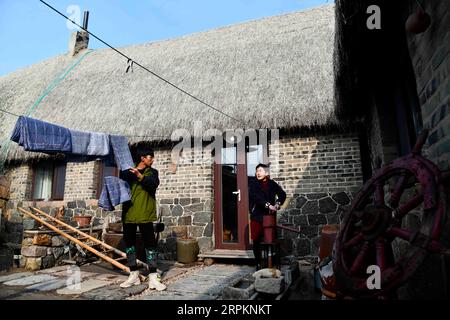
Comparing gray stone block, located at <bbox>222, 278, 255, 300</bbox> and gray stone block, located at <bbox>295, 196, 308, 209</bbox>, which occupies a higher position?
gray stone block, located at <bbox>295, 196, 308, 209</bbox>

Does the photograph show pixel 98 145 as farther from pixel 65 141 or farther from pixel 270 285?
pixel 270 285

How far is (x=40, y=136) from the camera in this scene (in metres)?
3.62

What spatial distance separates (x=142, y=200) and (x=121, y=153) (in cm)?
89

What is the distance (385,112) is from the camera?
371 centimetres

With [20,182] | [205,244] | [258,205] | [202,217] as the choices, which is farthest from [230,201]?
[20,182]

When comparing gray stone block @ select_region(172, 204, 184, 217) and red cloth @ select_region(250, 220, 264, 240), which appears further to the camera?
gray stone block @ select_region(172, 204, 184, 217)

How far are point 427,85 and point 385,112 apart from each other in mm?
1795

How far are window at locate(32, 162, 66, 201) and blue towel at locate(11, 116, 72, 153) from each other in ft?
14.2

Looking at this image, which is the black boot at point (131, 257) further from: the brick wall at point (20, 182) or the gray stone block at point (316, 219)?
the brick wall at point (20, 182)

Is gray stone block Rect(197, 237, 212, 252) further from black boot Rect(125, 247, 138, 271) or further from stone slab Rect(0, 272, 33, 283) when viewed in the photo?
stone slab Rect(0, 272, 33, 283)

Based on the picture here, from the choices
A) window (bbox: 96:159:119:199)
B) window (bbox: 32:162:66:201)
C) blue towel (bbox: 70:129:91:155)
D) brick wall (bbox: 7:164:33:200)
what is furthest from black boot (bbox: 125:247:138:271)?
brick wall (bbox: 7:164:33:200)

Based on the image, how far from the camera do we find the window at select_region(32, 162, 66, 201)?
7684mm
